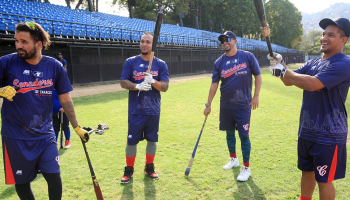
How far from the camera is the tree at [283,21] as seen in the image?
6406cm

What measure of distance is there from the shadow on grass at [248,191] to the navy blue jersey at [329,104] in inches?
46.1

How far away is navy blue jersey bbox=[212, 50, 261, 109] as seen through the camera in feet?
13.1

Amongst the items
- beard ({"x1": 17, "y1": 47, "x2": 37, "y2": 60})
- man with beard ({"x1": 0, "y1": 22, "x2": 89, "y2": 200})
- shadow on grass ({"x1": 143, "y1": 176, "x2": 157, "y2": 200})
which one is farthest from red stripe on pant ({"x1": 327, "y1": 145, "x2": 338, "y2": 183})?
beard ({"x1": 17, "y1": 47, "x2": 37, "y2": 60})

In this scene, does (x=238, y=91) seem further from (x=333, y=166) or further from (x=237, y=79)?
(x=333, y=166)

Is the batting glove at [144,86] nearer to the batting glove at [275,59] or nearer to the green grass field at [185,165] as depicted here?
the green grass field at [185,165]

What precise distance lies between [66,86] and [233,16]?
51447 mm

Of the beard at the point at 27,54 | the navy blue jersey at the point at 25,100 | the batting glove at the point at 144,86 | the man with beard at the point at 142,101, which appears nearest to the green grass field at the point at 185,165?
the man with beard at the point at 142,101

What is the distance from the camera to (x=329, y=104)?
2543 millimetres

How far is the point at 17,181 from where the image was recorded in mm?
2479

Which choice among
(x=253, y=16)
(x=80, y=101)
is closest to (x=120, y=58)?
(x=80, y=101)

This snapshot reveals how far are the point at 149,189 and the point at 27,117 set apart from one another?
193cm

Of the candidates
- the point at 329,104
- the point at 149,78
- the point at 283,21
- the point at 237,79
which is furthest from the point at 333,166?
the point at 283,21

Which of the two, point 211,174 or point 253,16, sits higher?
point 253,16

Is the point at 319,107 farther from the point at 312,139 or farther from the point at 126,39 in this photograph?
the point at 126,39
